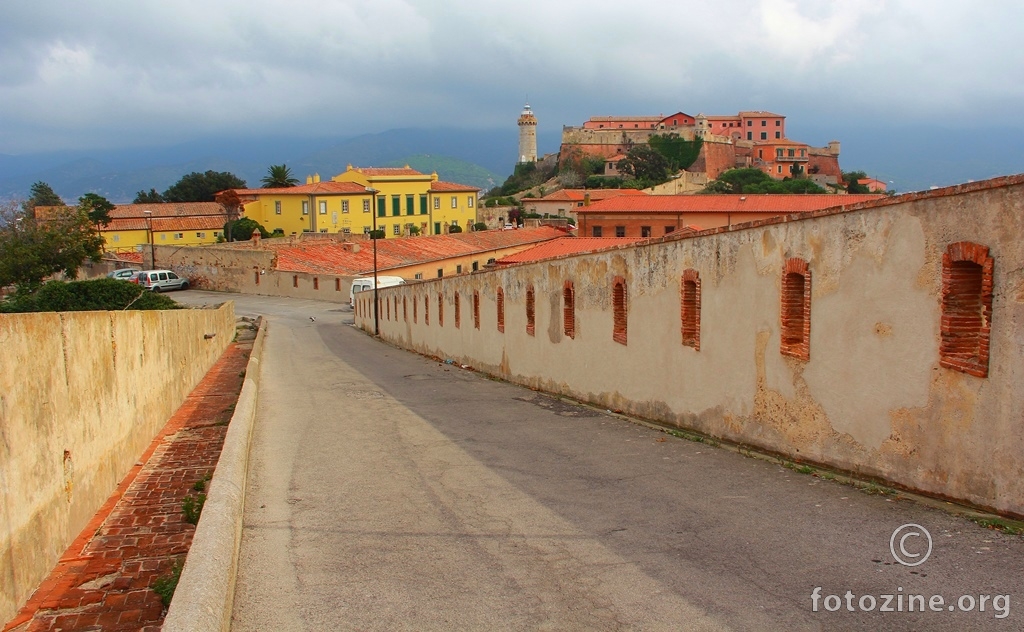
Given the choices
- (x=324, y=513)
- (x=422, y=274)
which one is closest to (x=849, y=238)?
(x=324, y=513)

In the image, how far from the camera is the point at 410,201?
86.6 metres

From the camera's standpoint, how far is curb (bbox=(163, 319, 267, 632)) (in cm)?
504

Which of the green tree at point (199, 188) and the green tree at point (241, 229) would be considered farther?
the green tree at point (199, 188)

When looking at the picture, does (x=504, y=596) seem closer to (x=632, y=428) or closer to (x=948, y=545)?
(x=948, y=545)

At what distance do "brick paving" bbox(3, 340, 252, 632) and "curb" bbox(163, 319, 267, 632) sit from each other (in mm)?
399

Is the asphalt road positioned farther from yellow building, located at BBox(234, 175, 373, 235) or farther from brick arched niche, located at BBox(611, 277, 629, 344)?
yellow building, located at BBox(234, 175, 373, 235)

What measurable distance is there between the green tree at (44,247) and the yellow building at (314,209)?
69.5 ft

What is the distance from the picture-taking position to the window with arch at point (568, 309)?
15.9m

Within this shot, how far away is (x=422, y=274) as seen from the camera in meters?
60.7

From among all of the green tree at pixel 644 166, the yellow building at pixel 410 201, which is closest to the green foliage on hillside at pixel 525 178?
the green tree at pixel 644 166

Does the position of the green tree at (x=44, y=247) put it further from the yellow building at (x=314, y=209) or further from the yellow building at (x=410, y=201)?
the yellow building at (x=410, y=201)

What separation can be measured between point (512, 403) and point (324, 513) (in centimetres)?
805

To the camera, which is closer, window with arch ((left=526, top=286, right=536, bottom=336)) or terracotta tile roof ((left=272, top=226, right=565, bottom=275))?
window with arch ((left=526, top=286, right=536, bottom=336))

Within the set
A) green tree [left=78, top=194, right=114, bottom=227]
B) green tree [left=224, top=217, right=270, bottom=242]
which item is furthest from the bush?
green tree [left=78, top=194, right=114, bottom=227]
